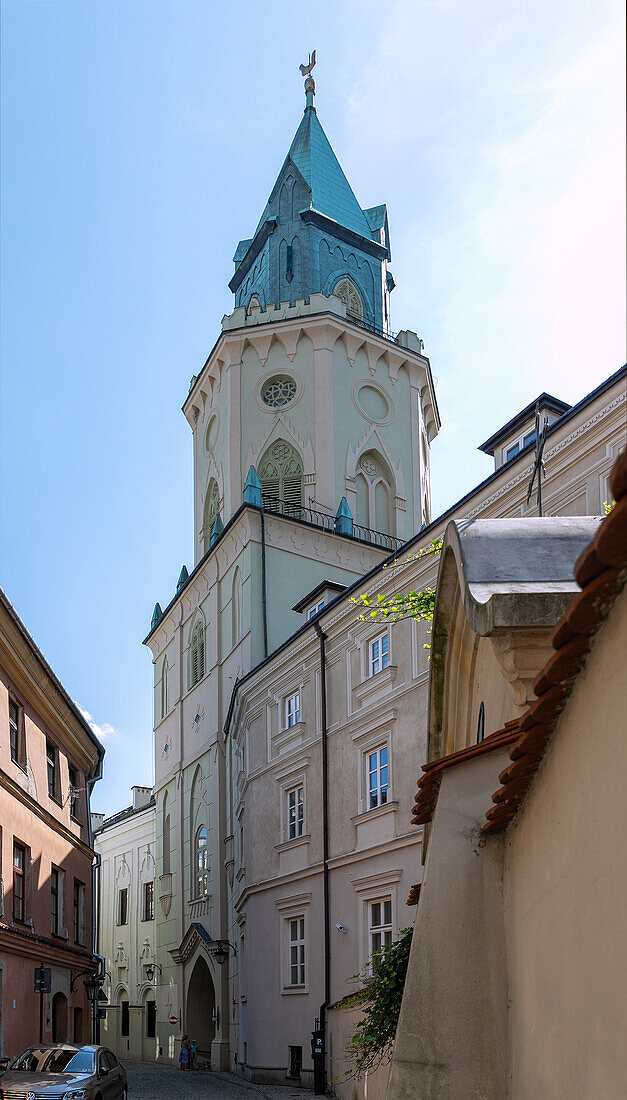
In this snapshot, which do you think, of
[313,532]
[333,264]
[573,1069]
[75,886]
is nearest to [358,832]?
[75,886]

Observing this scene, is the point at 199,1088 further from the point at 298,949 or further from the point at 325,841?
the point at 325,841

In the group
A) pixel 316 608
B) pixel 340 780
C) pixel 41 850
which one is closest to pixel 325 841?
pixel 340 780

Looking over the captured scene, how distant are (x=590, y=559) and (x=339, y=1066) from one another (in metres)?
20.1

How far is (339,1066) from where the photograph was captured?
818 inches

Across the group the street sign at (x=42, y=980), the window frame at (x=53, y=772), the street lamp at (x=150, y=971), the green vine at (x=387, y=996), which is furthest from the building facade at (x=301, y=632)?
the green vine at (x=387, y=996)

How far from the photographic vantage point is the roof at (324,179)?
46.9m

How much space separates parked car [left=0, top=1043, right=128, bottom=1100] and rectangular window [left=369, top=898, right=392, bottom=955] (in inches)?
293

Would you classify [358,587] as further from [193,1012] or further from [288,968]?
[193,1012]

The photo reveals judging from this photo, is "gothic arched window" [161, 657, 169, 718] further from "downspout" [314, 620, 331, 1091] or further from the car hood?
the car hood

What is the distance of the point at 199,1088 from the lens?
1056 inches

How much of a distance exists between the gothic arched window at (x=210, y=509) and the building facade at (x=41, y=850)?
1278 cm

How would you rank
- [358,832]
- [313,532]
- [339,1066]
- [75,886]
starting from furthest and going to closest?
[313,532]
[75,886]
[358,832]
[339,1066]

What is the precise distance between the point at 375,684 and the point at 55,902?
33.1ft

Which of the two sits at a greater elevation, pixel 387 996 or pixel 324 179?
pixel 324 179
